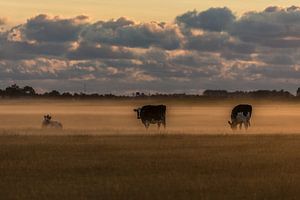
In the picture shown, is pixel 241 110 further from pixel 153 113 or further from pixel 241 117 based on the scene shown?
pixel 153 113

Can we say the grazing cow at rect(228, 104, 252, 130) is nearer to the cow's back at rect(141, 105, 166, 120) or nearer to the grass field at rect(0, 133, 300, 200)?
the cow's back at rect(141, 105, 166, 120)

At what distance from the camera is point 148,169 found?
75.2ft

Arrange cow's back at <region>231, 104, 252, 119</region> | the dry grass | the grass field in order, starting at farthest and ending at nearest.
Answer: cow's back at <region>231, 104, 252, 119</region>, the dry grass, the grass field

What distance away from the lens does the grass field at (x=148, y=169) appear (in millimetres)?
18391

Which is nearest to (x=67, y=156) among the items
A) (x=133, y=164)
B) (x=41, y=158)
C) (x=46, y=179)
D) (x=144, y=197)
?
(x=41, y=158)

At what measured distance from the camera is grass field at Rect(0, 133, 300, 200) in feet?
60.3

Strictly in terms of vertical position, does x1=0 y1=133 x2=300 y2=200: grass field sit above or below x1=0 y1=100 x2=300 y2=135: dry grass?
above

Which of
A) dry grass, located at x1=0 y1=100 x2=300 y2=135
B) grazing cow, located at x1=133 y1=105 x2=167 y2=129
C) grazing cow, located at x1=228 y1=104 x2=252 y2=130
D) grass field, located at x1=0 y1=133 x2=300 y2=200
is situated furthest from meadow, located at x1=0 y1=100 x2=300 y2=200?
grazing cow, located at x1=133 y1=105 x2=167 y2=129

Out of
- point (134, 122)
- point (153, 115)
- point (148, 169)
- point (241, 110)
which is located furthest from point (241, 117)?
point (148, 169)

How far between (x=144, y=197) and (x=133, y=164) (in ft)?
22.1

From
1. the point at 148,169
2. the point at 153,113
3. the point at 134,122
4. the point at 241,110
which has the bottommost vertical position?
the point at 134,122

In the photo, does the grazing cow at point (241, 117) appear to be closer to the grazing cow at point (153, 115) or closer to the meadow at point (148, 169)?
the grazing cow at point (153, 115)

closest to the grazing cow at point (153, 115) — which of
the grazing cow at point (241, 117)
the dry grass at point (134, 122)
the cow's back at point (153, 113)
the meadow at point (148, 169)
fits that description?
the cow's back at point (153, 113)

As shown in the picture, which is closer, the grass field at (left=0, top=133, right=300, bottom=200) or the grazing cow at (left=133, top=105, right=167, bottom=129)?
the grass field at (left=0, top=133, right=300, bottom=200)
